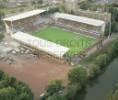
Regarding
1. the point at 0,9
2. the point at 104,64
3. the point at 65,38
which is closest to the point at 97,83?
the point at 104,64

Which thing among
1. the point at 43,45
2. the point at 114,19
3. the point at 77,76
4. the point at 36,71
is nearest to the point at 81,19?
the point at 114,19

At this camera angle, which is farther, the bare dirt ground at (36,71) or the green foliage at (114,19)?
the green foliage at (114,19)

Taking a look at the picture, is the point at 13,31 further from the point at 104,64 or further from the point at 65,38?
the point at 104,64

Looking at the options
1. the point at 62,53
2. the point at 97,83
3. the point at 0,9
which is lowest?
the point at 97,83

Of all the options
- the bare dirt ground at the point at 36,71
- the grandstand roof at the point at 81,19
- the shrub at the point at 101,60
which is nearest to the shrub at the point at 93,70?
the shrub at the point at 101,60

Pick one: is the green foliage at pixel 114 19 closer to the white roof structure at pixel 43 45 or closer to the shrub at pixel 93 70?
the white roof structure at pixel 43 45

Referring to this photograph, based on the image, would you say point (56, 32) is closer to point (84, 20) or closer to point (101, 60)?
point (84, 20)
